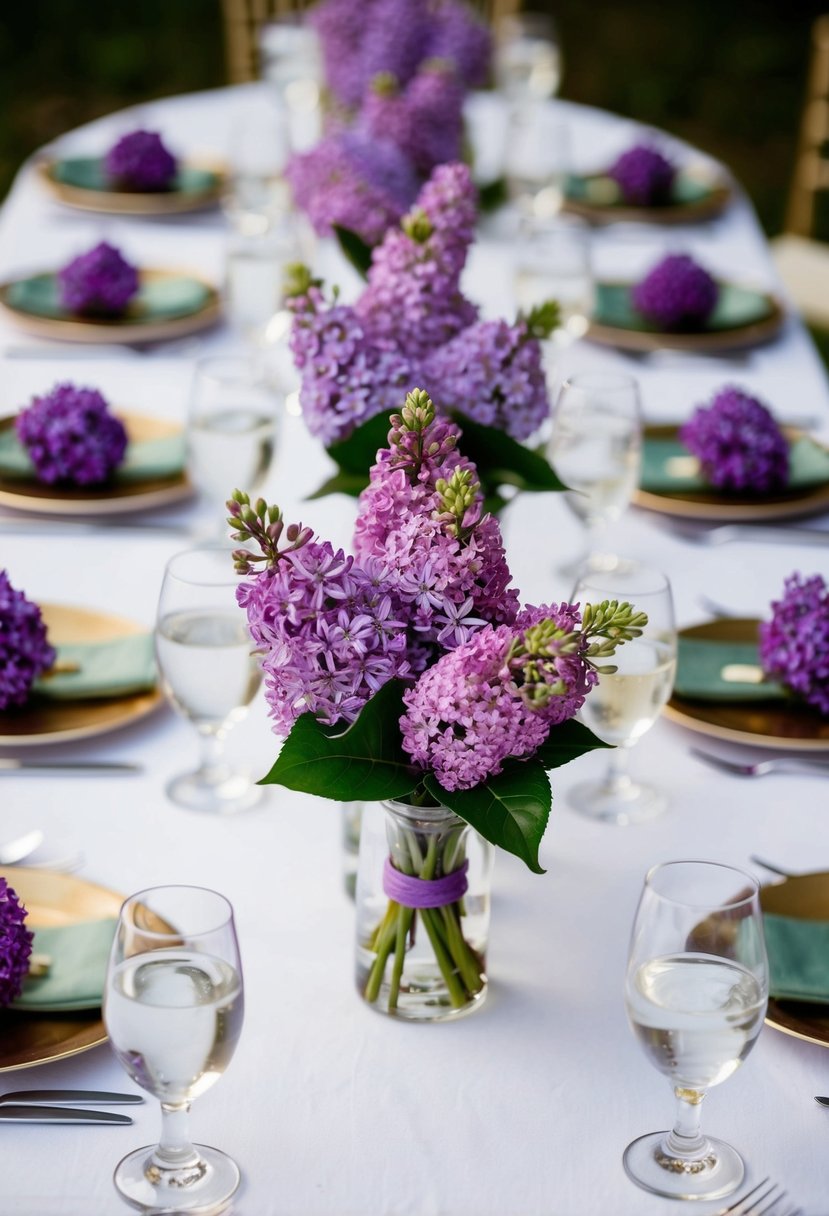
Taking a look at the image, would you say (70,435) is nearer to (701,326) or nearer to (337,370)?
(337,370)

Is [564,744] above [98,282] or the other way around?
above

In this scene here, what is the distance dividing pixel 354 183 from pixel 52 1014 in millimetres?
1124

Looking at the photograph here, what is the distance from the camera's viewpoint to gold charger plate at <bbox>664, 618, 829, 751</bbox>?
1.47 metres

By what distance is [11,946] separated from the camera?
3.42ft

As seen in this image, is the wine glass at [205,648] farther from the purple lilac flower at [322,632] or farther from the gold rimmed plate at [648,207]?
the gold rimmed plate at [648,207]

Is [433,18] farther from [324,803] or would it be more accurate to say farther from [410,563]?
[410,563]

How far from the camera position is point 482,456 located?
1348 mm

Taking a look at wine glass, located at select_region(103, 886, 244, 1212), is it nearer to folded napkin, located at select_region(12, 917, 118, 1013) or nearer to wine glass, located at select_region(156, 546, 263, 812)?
folded napkin, located at select_region(12, 917, 118, 1013)

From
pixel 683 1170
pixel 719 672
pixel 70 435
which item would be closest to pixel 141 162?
pixel 70 435

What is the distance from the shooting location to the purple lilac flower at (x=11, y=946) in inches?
40.9

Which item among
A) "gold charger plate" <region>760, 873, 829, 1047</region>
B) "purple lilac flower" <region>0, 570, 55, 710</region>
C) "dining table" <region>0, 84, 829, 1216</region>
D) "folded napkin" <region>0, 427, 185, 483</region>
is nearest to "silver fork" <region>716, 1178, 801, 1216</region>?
"dining table" <region>0, 84, 829, 1216</region>

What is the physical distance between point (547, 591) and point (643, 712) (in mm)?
430

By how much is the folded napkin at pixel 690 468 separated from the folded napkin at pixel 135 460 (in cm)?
55

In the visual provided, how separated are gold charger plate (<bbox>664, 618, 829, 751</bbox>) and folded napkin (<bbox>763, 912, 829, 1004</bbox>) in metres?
0.28
